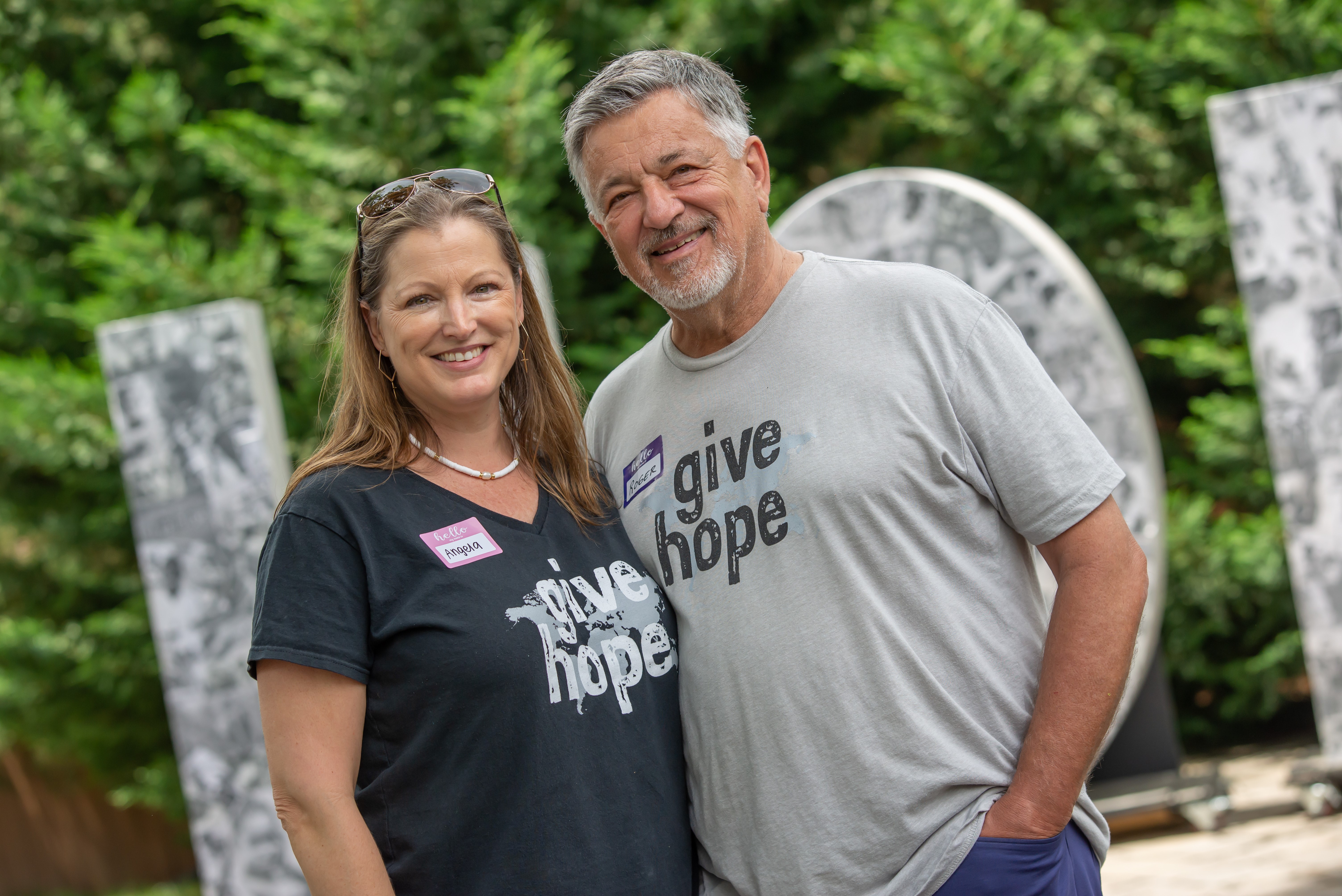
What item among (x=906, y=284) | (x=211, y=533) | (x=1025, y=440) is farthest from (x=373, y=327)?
(x=211, y=533)

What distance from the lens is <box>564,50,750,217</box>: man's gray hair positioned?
208cm

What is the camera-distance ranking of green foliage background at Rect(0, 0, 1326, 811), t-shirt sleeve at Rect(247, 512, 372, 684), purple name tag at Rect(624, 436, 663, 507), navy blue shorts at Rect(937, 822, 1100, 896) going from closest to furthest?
1. t-shirt sleeve at Rect(247, 512, 372, 684)
2. navy blue shorts at Rect(937, 822, 1100, 896)
3. purple name tag at Rect(624, 436, 663, 507)
4. green foliage background at Rect(0, 0, 1326, 811)

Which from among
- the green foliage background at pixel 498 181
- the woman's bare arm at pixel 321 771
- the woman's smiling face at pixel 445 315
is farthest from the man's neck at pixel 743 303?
→ the green foliage background at pixel 498 181

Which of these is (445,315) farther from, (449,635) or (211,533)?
(211,533)

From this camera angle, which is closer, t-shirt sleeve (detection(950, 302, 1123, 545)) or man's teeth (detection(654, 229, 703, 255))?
t-shirt sleeve (detection(950, 302, 1123, 545))

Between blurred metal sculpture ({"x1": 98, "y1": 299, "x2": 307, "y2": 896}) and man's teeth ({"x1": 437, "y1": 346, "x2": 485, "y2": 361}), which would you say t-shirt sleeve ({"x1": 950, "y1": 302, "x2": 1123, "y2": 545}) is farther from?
blurred metal sculpture ({"x1": 98, "y1": 299, "x2": 307, "y2": 896})

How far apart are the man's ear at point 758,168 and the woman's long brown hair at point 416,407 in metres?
0.45

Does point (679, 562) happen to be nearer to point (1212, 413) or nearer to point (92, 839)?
point (1212, 413)

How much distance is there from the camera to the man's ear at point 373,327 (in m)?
2.01

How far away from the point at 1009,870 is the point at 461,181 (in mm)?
1408

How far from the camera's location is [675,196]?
2.09 metres

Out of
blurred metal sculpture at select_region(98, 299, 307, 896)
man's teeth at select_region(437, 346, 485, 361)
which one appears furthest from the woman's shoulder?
blurred metal sculpture at select_region(98, 299, 307, 896)

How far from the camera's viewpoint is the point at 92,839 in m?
8.29

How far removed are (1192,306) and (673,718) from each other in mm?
6262
